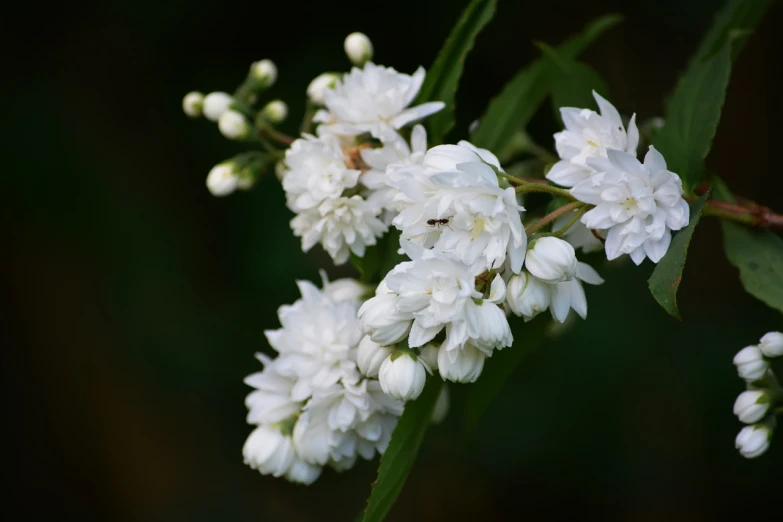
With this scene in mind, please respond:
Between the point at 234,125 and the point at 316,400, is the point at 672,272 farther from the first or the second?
the point at 234,125

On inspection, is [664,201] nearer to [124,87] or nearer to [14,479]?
[124,87]

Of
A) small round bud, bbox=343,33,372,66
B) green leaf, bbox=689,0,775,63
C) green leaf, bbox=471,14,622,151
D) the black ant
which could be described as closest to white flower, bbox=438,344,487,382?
the black ant

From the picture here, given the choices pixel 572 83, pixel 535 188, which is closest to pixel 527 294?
pixel 535 188

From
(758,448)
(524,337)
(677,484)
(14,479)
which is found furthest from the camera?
(14,479)

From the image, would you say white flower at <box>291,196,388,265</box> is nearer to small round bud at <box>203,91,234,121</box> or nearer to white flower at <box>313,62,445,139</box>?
white flower at <box>313,62,445,139</box>

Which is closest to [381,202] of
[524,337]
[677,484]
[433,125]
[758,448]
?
[433,125]

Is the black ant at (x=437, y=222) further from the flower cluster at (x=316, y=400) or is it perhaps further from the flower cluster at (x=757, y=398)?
the flower cluster at (x=757, y=398)

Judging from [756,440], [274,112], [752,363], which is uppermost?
[274,112]
